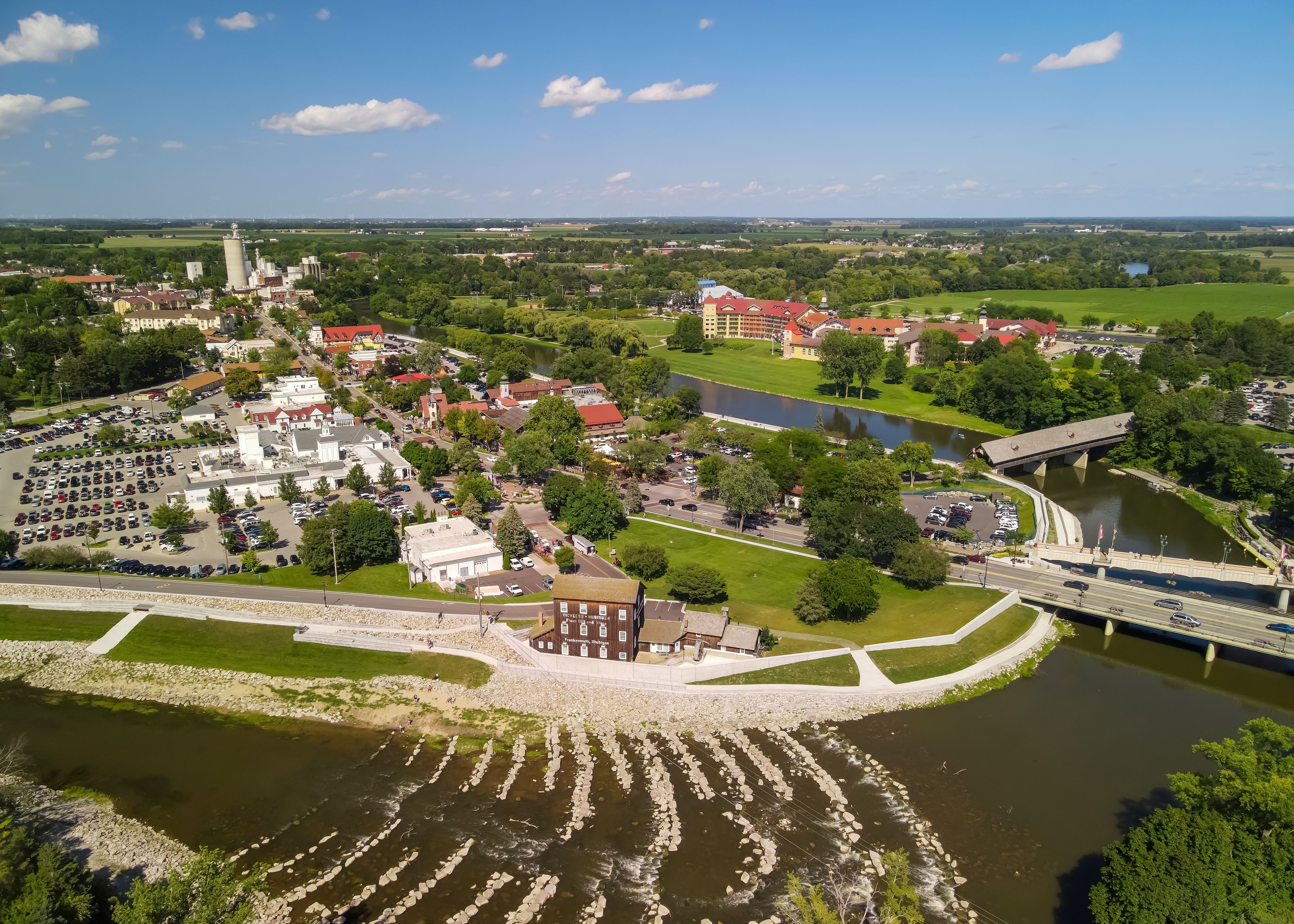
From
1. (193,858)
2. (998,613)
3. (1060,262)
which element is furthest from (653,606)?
(1060,262)

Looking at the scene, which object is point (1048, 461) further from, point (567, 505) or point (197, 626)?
point (197, 626)

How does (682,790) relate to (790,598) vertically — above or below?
below

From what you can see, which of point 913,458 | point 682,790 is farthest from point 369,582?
point 913,458

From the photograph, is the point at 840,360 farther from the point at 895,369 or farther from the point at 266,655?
the point at 266,655

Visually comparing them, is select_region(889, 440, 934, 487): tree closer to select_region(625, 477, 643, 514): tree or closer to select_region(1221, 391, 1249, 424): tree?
select_region(625, 477, 643, 514): tree

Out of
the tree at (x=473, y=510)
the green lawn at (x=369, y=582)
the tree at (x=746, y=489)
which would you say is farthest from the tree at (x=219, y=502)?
the tree at (x=746, y=489)

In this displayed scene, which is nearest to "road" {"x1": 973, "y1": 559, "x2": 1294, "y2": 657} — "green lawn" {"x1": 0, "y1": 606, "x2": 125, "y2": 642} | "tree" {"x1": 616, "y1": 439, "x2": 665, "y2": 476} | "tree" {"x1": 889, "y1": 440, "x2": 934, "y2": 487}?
"tree" {"x1": 889, "y1": 440, "x2": 934, "y2": 487}
